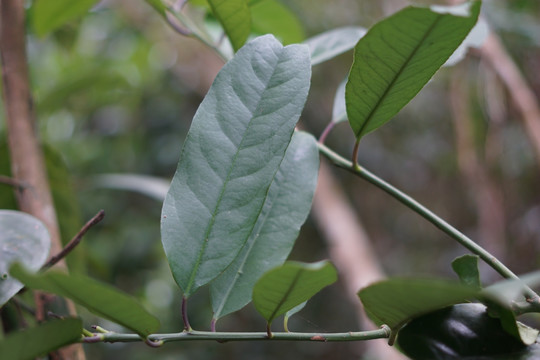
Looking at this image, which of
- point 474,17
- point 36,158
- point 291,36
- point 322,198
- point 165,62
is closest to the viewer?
point 474,17

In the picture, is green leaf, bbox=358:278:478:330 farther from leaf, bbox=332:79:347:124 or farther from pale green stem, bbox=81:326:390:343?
leaf, bbox=332:79:347:124

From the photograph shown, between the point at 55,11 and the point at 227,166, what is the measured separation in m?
0.42

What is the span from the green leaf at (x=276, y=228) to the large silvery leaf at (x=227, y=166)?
0.12 ft

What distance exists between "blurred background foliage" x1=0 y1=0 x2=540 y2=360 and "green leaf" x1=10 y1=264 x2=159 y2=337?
1130mm

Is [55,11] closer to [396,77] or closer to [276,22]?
[276,22]

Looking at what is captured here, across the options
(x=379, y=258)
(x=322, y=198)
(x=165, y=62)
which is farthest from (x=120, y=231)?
(x=379, y=258)

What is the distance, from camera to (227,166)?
1.07ft

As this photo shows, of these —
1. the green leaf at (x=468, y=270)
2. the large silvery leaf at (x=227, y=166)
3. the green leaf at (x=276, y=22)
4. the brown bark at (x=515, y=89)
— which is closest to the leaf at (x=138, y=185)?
the green leaf at (x=276, y=22)

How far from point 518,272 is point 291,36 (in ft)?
6.17

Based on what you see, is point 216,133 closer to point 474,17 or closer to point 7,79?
point 474,17

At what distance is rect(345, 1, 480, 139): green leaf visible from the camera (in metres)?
0.29

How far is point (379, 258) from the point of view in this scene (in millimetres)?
2748

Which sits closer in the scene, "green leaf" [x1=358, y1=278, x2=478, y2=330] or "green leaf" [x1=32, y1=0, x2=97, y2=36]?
"green leaf" [x1=358, y1=278, x2=478, y2=330]

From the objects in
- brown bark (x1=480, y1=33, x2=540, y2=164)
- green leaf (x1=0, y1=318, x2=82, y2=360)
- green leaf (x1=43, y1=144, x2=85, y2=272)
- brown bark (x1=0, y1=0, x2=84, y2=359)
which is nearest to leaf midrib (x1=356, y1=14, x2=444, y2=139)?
green leaf (x1=0, y1=318, x2=82, y2=360)
